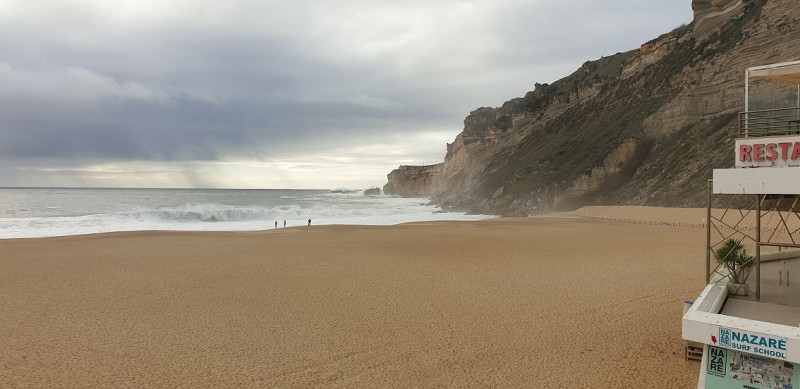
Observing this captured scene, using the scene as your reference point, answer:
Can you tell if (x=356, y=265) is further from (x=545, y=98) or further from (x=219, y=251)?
(x=545, y=98)

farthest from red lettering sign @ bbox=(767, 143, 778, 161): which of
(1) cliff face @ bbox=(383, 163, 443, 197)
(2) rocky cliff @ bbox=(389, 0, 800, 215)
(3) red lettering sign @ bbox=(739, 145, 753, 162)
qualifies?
(1) cliff face @ bbox=(383, 163, 443, 197)

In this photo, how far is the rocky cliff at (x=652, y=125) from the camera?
124 ft

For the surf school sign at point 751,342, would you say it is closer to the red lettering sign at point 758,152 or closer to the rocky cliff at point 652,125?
the red lettering sign at point 758,152

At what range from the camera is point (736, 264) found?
23.0ft

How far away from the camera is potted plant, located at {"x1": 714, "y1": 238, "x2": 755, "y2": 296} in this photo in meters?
6.90

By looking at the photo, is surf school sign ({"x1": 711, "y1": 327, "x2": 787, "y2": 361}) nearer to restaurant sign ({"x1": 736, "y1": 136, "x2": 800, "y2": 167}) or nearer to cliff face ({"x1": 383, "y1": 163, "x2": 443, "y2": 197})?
restaurant sign ({"x1": 736, "y1": 136, "x2": 800, "y2": 167})

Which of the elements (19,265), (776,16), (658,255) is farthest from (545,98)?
(19,265)

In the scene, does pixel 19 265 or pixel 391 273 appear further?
pixel 19 265

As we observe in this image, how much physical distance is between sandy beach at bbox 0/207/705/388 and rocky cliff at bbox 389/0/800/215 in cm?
2587

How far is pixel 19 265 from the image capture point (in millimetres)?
15727

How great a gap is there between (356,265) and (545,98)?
72.1m

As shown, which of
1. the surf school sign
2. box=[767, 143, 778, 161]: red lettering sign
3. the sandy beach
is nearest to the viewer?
the surf school sign

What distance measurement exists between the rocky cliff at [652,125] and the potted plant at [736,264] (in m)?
32.4

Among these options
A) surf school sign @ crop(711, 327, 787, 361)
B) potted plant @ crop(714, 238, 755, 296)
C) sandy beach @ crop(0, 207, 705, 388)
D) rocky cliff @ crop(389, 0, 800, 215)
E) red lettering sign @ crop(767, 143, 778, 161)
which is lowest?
sandy beach @ crop(0, 207, 705, 388)
